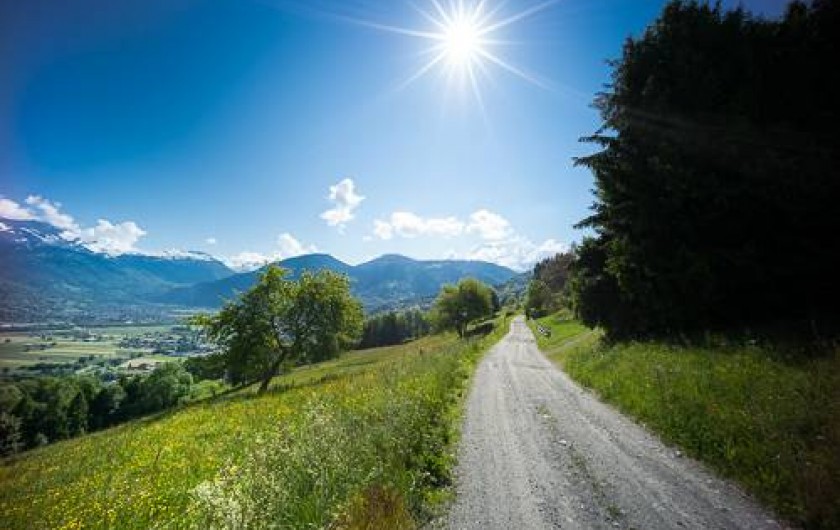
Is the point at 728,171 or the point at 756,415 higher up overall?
the point at 728,171

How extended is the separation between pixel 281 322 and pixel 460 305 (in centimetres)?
4493

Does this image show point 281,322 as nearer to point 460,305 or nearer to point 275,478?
point 275,478

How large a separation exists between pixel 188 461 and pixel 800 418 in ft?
48.3

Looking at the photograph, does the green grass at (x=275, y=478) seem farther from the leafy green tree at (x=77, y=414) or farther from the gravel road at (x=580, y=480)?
the leafy green tree at (x=77, y=414)

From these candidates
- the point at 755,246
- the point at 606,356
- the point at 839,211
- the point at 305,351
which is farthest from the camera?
the point at 305,351

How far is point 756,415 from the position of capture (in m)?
9.30

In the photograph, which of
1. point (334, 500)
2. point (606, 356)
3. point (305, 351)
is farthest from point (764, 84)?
point (305, 351)

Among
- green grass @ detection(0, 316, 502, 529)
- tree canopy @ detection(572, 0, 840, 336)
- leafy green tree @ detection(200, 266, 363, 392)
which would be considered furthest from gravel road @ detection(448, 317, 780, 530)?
leafy green tree @ detection(200, 266, 363, 392)

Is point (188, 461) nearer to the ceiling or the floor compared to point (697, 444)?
nearer to the ceiling

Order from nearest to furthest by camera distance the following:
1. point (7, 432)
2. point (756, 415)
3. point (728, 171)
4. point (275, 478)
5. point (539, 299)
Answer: point (275, 478)
point (756, 415)
point (728, 171)
point (7, 432)
point (539, 299)

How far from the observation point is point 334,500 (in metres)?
6.62

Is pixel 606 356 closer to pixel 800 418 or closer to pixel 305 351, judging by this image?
pixel 800 418

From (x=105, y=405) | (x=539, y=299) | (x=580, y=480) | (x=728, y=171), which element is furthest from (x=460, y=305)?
(x=105, y=405)

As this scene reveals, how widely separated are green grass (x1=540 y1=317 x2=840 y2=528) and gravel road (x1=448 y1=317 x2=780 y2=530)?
55 centimetres
